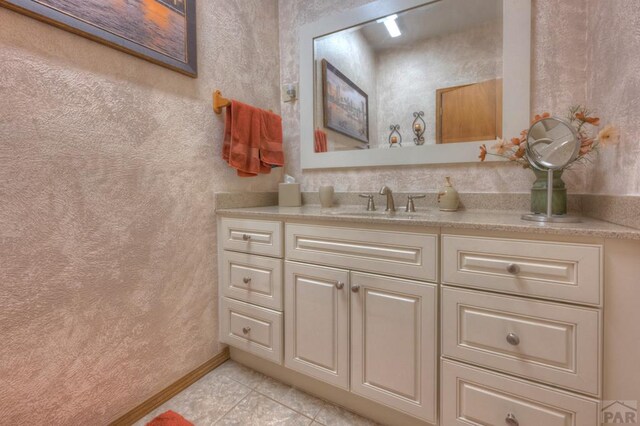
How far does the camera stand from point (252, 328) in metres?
1.36

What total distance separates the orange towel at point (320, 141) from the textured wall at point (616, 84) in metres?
1.24

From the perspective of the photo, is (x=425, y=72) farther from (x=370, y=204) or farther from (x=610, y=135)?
(x=610, y=135)

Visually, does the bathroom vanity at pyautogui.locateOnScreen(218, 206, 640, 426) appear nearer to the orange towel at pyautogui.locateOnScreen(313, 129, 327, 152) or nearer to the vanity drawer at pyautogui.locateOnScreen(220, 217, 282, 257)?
the vanity drawer at pyautogui.locateOnScreen(220, 217, 282, 257)

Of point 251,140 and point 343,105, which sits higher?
point 343,105

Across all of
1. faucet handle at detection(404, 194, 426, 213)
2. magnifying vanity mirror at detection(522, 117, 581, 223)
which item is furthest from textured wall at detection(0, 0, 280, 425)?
magnifying vanity mirror at detection(522, 117, 581, 223)

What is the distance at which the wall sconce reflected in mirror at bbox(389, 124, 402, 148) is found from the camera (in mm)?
1511

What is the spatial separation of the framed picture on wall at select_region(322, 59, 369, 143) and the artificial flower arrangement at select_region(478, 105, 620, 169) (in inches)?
26.0

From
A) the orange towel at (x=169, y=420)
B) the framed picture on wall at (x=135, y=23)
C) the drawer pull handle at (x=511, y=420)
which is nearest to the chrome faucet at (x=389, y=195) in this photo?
the drawer pull handle at (x=511, y=420)

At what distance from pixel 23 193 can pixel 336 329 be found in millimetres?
1157

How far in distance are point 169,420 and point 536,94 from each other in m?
2.07

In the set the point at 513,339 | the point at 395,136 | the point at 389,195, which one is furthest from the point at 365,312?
the point at 395,136

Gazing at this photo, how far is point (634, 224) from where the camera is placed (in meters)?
0.74

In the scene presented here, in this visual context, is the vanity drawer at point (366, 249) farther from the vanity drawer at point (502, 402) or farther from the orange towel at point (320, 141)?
the orange towel at point (320, 141)

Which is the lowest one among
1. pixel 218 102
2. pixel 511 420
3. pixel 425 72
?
pixel 511 420
